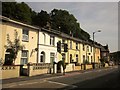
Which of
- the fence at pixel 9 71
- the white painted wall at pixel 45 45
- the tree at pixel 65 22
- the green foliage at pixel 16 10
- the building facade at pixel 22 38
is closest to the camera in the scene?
the fence at pixel 9 71

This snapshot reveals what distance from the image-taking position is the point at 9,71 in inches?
854

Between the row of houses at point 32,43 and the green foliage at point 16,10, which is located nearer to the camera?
the row of houses at point 32,43

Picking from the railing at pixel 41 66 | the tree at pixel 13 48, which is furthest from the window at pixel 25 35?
the railing at pixel 41 66

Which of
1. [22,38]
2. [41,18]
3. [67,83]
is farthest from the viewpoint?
[41,18]

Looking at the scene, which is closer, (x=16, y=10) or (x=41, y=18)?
(x=16, y=10)

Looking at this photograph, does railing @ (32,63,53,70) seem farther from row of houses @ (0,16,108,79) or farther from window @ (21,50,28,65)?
window @ (21,50,28,65)

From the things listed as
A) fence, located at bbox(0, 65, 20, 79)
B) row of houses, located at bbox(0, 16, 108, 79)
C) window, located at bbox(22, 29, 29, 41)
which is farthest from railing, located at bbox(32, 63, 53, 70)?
window, located at bbox(22, 29, 29, 41)

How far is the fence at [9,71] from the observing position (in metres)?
21.0

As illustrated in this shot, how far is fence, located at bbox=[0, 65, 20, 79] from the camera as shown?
2100 centimetres

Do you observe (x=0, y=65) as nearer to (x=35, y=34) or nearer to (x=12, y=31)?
(x=12, y=31)

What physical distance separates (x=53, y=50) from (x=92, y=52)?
24.2m

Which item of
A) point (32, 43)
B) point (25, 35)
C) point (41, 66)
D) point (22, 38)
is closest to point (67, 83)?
point (41, 66)

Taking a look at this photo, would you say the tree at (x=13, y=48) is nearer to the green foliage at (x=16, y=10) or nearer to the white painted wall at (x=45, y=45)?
the white painted wall at (x=45, y=45)

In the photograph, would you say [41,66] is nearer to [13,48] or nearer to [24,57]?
[24,57]
